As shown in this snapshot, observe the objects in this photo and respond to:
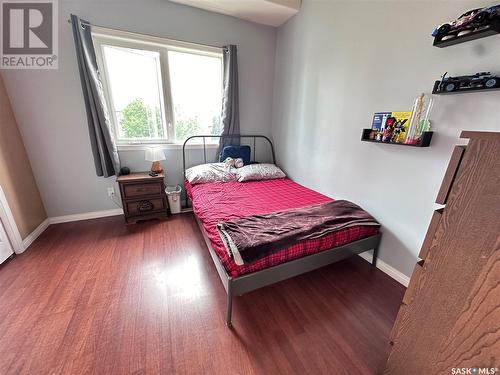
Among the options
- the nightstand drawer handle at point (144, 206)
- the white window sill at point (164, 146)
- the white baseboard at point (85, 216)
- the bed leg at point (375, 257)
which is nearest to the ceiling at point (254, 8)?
the white window sill at point (164, 146)

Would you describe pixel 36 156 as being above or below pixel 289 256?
above

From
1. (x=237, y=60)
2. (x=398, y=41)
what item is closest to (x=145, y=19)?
(x=237, y=60)

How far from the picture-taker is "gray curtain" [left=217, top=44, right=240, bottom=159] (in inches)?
113

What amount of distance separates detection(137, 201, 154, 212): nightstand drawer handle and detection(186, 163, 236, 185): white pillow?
61 centimetres

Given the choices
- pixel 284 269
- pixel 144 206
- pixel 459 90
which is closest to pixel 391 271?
pixel 284 269

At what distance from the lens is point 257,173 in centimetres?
293

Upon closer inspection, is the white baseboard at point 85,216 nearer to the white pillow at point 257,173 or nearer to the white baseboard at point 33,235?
the white baseboard at point 33,235

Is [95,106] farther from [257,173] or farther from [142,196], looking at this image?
[257,173]

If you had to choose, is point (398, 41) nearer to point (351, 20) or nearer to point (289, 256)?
point (351, 20)

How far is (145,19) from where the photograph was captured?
2439 mm

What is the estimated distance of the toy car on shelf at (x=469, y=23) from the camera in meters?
1.06

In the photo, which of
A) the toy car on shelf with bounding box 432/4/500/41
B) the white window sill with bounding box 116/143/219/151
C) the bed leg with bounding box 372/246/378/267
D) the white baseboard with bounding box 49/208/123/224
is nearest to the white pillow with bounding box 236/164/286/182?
the white window sill with bounding box 116/143/219/151

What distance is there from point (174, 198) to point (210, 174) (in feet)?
2.15

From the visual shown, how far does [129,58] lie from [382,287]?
381cm
